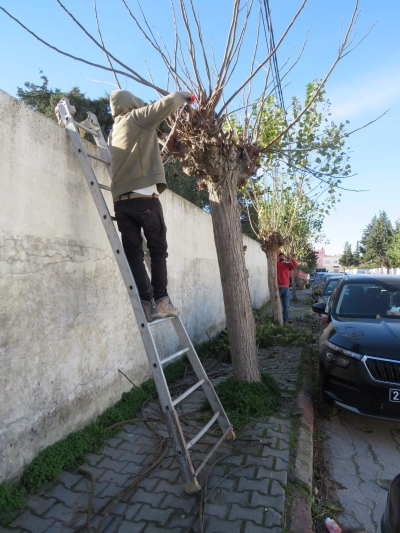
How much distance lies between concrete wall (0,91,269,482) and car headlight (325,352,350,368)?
2145 mm

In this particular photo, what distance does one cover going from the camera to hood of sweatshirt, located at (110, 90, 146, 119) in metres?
3.32

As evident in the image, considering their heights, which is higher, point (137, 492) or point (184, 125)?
point (184, 125)

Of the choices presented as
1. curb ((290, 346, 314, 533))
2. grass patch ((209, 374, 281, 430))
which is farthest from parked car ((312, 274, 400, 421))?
grass patch ((209, 374, 281, 430))

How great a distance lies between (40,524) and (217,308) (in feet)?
19.9

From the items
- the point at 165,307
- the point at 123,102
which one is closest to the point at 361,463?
the point at 165,307

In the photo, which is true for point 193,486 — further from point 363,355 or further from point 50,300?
point 363,355

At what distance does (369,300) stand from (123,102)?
384cm

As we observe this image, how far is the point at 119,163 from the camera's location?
3.29 metres

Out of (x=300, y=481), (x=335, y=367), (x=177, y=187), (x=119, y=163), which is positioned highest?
(x=177, y=187)

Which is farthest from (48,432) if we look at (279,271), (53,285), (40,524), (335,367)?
(279,271)

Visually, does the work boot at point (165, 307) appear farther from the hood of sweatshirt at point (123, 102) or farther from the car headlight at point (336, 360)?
the car headlight at point (336, 360)

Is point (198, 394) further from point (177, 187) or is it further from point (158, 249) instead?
point (177, 187)

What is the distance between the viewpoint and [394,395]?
3480 mm

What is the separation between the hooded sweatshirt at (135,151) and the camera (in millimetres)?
3152
